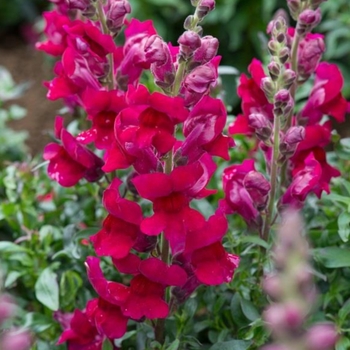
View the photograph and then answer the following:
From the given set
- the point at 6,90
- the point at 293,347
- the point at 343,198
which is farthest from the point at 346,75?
the point at 293,347

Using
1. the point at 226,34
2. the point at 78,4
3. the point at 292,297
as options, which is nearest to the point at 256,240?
the point at 78,4

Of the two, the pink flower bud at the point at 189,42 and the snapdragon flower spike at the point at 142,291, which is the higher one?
the pink flower bud at the point at 189,42

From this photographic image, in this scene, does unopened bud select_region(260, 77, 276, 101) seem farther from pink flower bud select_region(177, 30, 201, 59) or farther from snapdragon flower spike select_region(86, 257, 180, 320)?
snapdragon flower spike select_region(86, 257, 180, 320)

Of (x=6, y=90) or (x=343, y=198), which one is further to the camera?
(x=6, y=90)

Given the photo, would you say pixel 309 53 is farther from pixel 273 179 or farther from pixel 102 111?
pixel 102 111

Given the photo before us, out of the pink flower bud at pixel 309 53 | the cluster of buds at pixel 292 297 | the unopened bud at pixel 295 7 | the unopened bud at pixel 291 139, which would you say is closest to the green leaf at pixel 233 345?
the unopened bud at pixel 291 139

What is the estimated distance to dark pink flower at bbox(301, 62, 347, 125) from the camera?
5.22ft

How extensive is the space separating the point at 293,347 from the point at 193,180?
2.05 ft

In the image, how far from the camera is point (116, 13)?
1472 mm

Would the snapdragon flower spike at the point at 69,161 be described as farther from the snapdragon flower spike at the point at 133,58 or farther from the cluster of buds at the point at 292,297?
the cluster of buds at the point at 292,297

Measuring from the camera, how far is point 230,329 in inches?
63.4

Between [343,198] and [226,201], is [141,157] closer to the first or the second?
[226,201]

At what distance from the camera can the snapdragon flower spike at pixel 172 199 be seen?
1188 millimetres

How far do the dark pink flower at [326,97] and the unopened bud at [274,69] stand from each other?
23 cm
